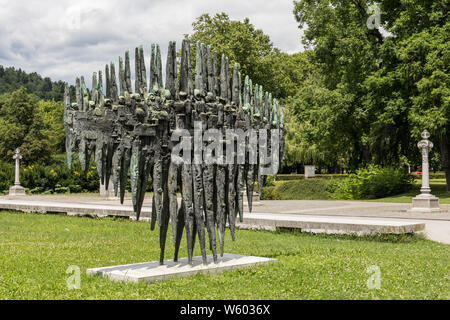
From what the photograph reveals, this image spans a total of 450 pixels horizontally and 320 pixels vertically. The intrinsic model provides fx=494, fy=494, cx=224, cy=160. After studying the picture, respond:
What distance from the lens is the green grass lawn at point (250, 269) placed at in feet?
21.1

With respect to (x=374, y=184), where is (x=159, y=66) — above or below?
above

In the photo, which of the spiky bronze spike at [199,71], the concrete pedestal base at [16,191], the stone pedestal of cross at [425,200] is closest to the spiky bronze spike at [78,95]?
the spiky bronze spike at [199,71]


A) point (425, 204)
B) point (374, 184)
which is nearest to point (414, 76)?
point (374, 184)

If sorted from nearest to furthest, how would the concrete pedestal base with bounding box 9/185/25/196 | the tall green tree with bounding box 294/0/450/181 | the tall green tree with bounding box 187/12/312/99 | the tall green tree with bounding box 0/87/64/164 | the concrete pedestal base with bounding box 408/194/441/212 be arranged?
the concrete pedestal base with bounding box 408/194/441/212, the tall green tree with bounding box 294/0/450/181, the concrete pedestal base with bounding box 9/185/25/196, the tall green tree with bounding box 187/12/312/99, the tall green tree with bounding box 0/87/64/164

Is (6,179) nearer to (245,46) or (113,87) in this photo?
(245,46)

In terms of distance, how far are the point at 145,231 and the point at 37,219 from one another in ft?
18.7

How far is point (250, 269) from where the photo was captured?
7840mm

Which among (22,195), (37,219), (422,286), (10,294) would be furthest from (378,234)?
(22,195)

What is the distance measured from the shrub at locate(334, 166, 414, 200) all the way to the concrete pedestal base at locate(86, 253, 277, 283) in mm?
22522

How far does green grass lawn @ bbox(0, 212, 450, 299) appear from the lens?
21.1 feet

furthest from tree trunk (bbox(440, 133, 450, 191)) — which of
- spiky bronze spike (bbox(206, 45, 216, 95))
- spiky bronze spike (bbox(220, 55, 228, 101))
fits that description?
spiky bronze spike (bbox(206, 45, 216, 95))

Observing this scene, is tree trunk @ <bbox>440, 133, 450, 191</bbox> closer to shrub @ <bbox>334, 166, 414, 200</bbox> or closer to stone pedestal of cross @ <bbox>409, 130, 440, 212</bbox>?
shrub @ <bbox>334, 166, 414, 200</bbox>

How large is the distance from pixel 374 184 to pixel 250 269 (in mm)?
23245

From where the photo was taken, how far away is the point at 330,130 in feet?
101
